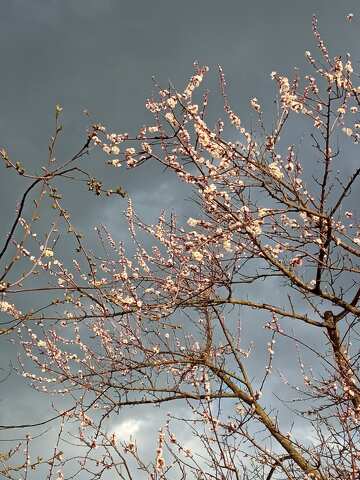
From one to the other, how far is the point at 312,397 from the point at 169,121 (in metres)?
3.82

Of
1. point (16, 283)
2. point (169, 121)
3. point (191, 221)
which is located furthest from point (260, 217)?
point (16, 283)

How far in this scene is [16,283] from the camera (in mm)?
3037

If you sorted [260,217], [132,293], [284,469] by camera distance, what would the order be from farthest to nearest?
[132,293] → [260,217] → [284,469]

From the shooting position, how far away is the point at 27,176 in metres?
2.88

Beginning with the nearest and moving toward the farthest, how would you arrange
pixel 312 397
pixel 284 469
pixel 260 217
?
pixel 284 469 → pixel 260 217 → pixel 312 397

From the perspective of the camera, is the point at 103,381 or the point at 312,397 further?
the point at 103,381

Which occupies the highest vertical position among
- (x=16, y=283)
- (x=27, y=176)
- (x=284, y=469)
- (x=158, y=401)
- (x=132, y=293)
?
(x=132, y=293)

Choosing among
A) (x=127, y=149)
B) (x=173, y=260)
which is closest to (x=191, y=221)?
(x=127, y=149)

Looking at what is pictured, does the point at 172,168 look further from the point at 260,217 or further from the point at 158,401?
Result: the point at 158,401

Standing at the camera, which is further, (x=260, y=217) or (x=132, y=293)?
(x=132, y=293)

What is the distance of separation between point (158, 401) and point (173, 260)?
8.34ft

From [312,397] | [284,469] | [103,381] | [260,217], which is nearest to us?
[284,469]

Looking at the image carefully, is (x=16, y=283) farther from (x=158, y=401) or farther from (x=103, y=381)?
(x=158, y=401)

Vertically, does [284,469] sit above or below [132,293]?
below
